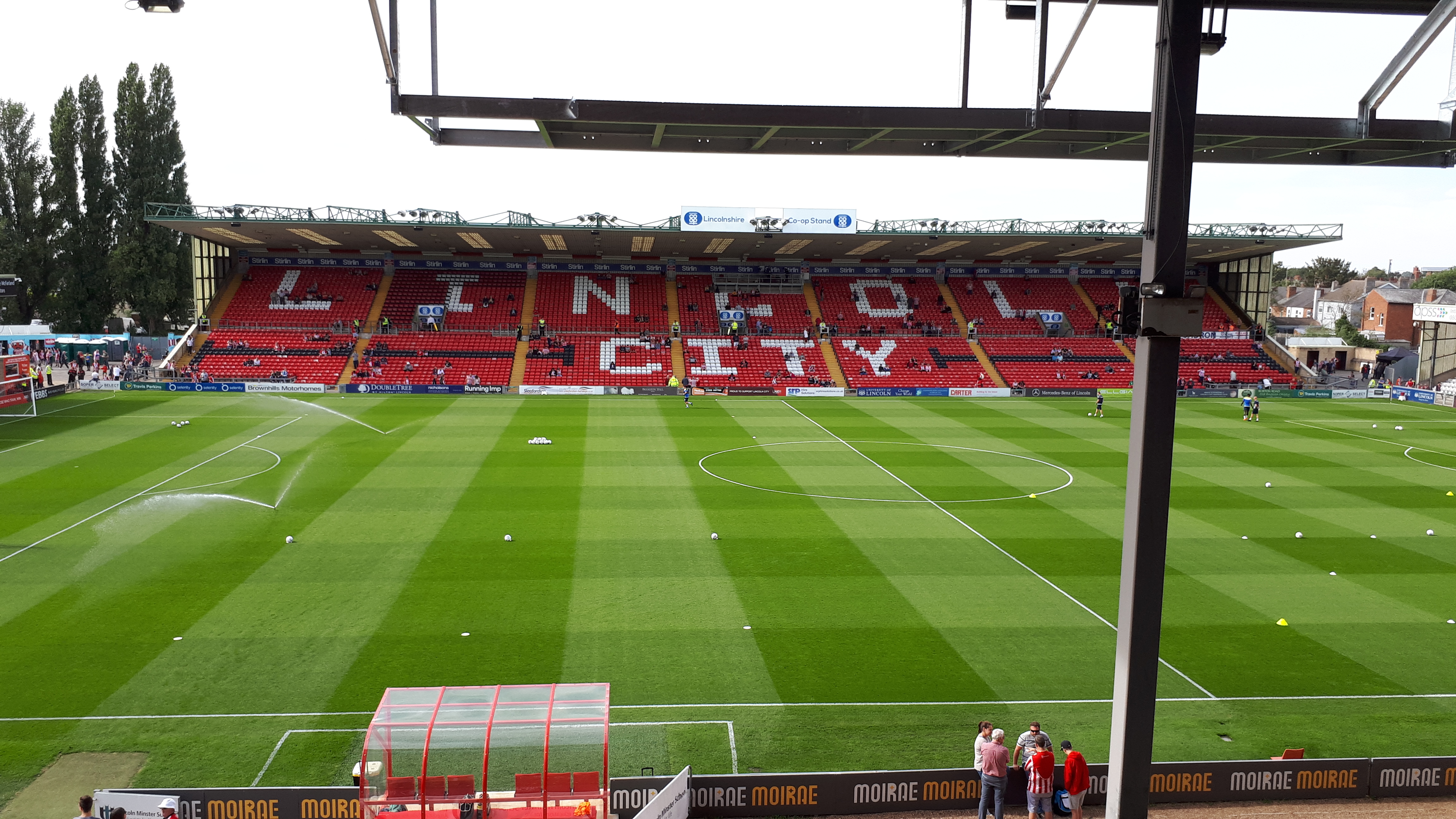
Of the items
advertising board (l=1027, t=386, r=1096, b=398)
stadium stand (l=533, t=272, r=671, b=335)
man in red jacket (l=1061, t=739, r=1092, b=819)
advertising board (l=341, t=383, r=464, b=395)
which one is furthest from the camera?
stadium stand (l=533, t=272, r=671, b=335)

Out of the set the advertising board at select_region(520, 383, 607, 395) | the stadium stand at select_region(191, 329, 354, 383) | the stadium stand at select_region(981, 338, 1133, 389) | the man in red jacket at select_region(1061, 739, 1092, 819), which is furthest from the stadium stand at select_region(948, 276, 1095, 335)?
the man in red jacket at select_region(1061, 739, 1092, 819)

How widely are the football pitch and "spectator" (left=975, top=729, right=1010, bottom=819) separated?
66.1 inches

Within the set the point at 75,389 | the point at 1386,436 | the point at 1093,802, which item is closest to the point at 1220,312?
the point at 1386,436

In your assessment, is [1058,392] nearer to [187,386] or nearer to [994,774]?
[994,774]

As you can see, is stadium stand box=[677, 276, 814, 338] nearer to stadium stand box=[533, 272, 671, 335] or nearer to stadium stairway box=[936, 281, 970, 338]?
stadium stand box=[533, 272, 671, 335]

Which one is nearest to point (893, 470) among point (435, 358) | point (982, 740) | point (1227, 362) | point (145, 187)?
point (982, 740)

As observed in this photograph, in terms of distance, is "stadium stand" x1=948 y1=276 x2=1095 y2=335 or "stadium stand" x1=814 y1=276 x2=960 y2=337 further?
"stadium stand" x1=948 y1=276 x2=1095 y2=335

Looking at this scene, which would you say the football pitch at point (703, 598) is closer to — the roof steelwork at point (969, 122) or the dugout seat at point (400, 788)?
the dugout seat at point (400, 788)

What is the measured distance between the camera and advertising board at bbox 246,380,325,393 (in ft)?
167

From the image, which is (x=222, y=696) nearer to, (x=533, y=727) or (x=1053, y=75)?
(x=533, y=727)

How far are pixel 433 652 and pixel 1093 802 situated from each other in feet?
34.7

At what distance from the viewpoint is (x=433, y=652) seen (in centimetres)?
1519

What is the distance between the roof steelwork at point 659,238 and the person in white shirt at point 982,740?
44.7m

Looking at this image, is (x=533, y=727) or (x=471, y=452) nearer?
(x=533, y=727)
